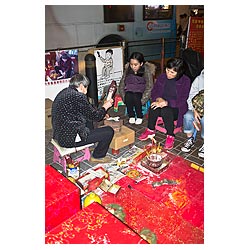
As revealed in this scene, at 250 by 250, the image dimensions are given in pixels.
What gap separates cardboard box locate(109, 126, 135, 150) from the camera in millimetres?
2934

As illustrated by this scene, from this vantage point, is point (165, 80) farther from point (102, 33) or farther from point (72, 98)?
point (102, 33)

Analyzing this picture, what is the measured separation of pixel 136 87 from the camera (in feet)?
12.1

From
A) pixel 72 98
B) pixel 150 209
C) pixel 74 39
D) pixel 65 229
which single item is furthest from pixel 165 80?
pixel 65 229

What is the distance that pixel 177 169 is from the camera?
2604 millimetres

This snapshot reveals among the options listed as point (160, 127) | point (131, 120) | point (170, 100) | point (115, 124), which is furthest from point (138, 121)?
point (115, 124)

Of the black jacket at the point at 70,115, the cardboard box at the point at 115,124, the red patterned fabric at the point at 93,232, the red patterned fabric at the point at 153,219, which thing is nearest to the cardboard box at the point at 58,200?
the red patterned fabric at the point at 93,232

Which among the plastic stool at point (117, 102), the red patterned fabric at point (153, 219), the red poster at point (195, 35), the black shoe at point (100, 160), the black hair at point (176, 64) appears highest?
the red poster at point (195, 35)

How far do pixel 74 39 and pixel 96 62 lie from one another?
88cm

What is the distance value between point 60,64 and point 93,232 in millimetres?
3295

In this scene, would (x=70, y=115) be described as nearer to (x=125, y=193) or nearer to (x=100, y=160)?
(x=100, y=160)

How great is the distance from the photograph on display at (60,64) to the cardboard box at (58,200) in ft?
8.59

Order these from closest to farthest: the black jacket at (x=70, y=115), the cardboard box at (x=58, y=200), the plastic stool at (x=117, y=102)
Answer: the cardboard box at (x=58, y=200), the black jacket at (x=70, y=115), the plastic stool at (x=117, y=102)

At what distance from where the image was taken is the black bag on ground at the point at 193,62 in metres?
3.86

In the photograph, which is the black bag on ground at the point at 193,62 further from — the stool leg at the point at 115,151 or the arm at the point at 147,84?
the stool leg at the point at 115,151
